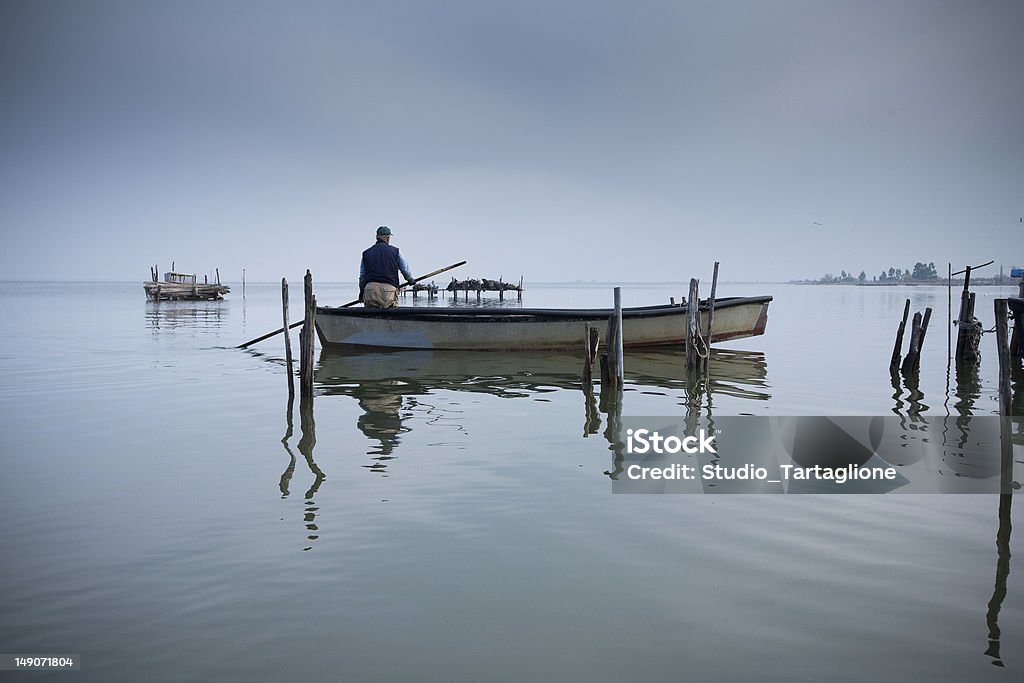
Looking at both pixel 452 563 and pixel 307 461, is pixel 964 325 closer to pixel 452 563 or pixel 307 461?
pixel 307 461

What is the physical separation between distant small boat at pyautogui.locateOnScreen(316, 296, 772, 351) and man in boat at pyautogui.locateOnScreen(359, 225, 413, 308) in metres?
0.33

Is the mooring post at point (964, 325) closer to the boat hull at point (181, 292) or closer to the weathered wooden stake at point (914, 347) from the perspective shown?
the weathered wooden stake at point (914, 347)

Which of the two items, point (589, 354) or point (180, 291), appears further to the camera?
point (180, 291)

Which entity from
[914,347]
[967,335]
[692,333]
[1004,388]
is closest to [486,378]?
[692,333]

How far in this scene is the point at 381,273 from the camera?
1756 cm

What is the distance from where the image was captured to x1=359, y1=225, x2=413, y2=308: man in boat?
662 inches

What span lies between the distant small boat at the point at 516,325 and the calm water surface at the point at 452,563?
762cm

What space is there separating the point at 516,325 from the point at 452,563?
13009 millimetres

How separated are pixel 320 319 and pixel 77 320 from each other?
24.3 metres

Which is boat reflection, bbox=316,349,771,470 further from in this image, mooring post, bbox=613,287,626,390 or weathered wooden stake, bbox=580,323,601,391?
mooring post, bbox=613,287,626,390

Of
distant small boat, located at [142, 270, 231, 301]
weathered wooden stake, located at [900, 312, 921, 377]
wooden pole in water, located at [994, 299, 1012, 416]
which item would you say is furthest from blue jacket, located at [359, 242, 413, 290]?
distant small boat, located at [142, 270, 231, 301]

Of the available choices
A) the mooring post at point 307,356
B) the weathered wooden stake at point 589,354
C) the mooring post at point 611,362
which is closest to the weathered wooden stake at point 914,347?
the mooring post at point 611,362

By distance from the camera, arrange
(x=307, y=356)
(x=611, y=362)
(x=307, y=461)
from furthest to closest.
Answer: (x=611, y=362), (x=307, y=356), (x=307, y=461)

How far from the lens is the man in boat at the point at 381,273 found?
16.8 m
